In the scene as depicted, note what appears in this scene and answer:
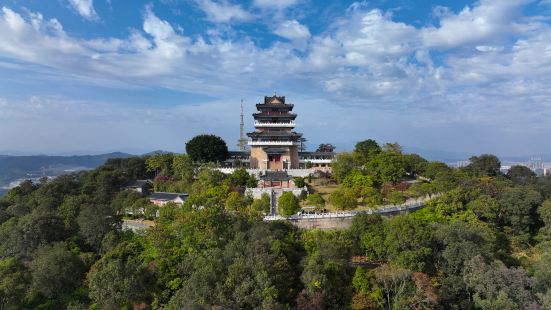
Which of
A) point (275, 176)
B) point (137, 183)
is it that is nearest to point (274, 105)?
point (275, 176)

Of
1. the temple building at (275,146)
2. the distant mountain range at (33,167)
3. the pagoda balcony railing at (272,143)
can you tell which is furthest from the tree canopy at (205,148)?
the distant mountain range at (33,167)

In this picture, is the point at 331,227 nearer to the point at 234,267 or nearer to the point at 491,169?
the point at 234,267

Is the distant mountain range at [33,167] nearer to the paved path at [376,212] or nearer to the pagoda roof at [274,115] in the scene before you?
the pagoda roof at [274,115]

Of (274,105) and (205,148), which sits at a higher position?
(274,105)

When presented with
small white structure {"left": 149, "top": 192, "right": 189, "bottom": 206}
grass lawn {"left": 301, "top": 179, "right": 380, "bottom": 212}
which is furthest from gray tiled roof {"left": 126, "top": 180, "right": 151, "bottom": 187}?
grass lawn {"left": 301, "top": 179, "right": 380, "bottom": 212}

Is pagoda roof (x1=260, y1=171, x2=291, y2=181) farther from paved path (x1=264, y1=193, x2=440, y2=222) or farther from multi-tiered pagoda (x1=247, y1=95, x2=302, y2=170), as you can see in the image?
paved path (x1=264, y1=193, x2=440, y2=222)

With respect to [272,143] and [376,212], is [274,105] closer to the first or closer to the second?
[272,143]

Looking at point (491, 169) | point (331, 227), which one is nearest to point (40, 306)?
point (331, 227)
